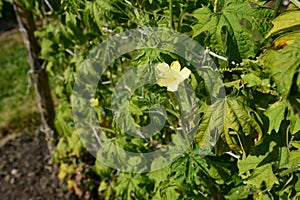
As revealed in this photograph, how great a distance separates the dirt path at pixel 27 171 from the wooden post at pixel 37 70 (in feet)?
0.65

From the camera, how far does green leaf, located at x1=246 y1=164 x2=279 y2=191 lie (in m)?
1.58

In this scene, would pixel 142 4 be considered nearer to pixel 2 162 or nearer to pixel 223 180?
pixel 223 180

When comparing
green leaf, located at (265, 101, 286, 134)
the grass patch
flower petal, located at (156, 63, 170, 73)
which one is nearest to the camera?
green leaf, located at (265, 101, 286, 134)

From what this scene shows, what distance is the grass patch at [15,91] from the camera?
4.39 meters

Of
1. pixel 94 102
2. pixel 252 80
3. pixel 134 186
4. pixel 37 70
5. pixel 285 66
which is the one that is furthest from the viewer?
pixel 37 70

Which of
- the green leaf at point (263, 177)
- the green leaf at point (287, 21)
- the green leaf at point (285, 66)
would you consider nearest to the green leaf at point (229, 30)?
the green leaf at point (287, 21)

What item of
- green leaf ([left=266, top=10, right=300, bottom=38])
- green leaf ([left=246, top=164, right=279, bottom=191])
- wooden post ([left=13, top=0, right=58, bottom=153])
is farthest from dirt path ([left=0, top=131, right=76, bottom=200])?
green leaf ([left=266, top=10, right=300, bottom=38])

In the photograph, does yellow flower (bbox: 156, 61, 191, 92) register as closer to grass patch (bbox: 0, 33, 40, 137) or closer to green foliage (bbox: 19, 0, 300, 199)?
green foliage (bbox: 19, 0, 300, 199)

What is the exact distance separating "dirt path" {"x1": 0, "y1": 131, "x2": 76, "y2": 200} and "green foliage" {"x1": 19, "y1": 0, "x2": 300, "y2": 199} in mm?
1121

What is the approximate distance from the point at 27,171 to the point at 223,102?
255cm

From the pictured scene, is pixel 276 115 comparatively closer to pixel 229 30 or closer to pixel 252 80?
pixel 252 80

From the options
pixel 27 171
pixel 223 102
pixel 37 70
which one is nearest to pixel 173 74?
pixel 223 102

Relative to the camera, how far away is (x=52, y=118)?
11.8ft

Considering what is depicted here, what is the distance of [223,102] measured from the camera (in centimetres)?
146
